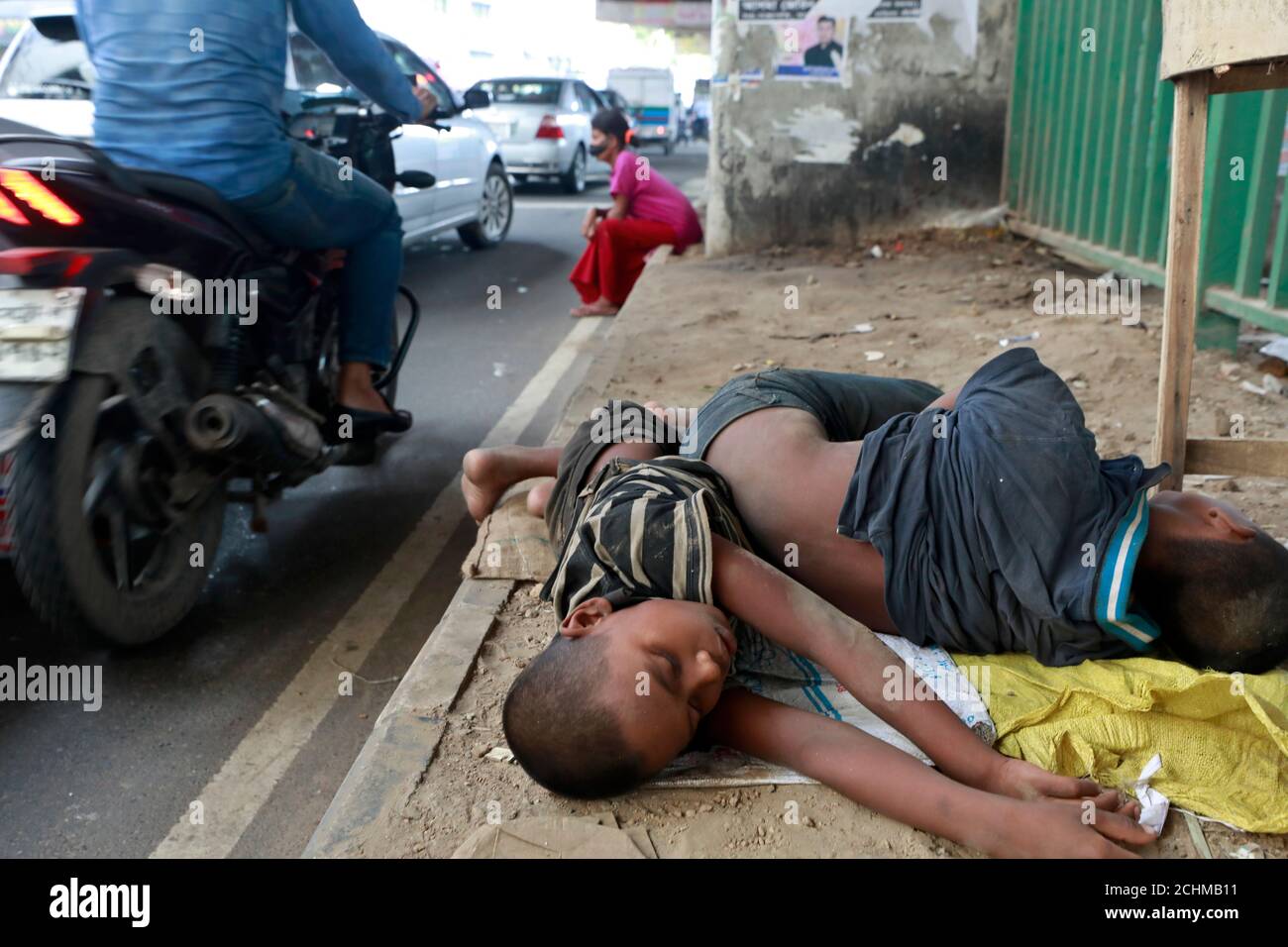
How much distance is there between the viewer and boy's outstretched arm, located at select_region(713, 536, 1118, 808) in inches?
71.7

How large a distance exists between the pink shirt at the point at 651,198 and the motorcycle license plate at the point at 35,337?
5561 millimetres

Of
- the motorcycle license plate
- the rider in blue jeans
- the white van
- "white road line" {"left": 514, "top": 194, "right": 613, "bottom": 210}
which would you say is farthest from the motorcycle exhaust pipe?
the white van

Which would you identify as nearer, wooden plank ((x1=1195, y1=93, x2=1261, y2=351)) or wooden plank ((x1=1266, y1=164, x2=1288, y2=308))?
wooden plank ((x1=1266, y1=164, x2=1288, y2=308))

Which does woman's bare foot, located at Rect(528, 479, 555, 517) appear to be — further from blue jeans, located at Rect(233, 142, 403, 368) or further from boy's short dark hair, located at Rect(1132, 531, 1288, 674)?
boy's short dark hair, located at Rect(1132, 531, 1288, 674)

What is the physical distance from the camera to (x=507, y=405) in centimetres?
525

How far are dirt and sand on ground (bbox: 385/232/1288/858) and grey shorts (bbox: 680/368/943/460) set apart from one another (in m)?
0.63

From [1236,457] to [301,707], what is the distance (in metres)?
2.42

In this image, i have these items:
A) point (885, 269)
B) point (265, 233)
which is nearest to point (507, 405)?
point (265, 233)

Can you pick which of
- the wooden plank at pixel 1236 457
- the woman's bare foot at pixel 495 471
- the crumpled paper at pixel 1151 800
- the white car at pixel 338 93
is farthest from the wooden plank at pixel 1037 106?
the crumpled paper at pixel 1151 800

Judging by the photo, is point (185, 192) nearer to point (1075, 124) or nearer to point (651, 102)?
point (1075, 124)

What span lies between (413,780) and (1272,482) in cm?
267

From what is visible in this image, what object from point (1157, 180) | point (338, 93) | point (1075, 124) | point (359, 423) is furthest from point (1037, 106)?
point (359, 423)

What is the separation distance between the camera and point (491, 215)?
988cm

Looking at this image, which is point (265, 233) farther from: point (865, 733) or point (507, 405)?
point (865, 733)
